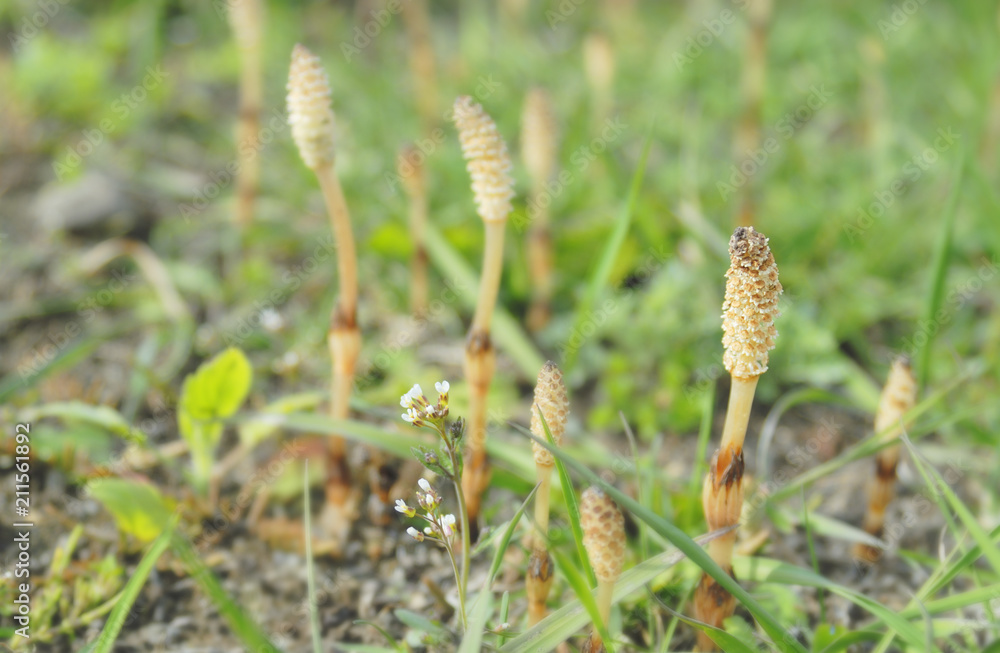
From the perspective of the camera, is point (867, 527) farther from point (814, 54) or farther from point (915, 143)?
point (814, 54)

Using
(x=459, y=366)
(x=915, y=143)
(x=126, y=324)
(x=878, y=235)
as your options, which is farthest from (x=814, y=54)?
(x=126, y=324)

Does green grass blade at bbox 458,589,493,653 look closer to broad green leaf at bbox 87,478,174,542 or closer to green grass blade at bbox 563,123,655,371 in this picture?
broad green leaf at bbox 87,478,174,542

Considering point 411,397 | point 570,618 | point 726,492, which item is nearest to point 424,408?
point 411,397

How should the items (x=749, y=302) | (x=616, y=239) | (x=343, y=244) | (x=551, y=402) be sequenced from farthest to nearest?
(x=616, y=239) → (x=343, y=244) → (x=551, y=402) → (x=749, y=302)

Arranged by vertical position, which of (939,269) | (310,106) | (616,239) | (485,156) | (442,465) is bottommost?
(442,465)

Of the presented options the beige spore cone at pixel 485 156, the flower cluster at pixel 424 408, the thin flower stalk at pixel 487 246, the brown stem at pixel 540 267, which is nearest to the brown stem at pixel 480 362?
the thin flower stalk at pixel 487 246

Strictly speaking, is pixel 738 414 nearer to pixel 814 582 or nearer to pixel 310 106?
pixel 814 582

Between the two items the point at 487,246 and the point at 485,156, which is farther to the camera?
the point at 487,246
